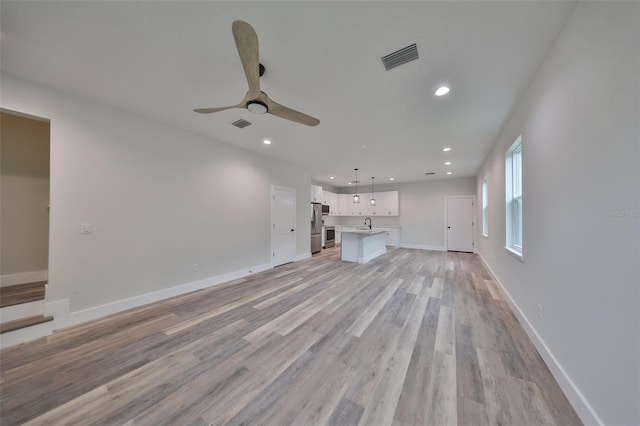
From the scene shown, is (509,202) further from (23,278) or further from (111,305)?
(23,278)

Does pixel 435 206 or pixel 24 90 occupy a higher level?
pixel 24 90

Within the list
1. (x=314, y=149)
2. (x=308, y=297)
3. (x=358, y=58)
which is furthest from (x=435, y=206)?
(x=358, y=58)

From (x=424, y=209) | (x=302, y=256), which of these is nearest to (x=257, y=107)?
(x=302, y=256)

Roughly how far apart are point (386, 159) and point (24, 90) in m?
5.63

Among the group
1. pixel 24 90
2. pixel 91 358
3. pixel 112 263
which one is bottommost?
pixel 91 358

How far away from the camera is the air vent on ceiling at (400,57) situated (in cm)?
172

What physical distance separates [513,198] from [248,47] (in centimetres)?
381

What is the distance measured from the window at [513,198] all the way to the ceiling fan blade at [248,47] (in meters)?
3.42

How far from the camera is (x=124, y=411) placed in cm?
138

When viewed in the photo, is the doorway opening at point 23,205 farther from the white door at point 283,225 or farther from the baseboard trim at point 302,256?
the baseboard trim at point 302,256

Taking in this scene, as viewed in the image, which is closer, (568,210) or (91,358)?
(568,210)

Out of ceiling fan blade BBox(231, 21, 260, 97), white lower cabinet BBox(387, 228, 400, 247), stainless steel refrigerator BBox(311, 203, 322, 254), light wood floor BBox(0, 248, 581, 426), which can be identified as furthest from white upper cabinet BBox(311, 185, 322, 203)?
ceiling fan blade BBox(231, 21, 260, 97)

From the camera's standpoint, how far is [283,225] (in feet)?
17.7

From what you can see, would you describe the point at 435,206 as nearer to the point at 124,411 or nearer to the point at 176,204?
the point at 176,204
